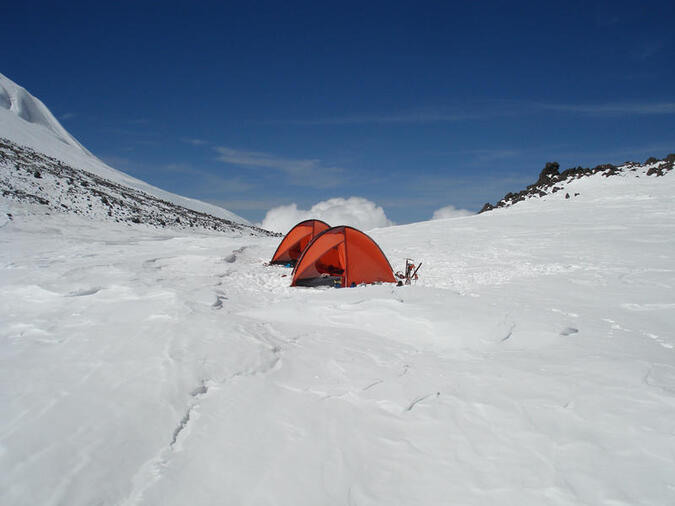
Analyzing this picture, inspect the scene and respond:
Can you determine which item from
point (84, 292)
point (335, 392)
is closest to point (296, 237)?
point (84, 292)

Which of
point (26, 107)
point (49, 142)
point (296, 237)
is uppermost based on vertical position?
point (26, 107)

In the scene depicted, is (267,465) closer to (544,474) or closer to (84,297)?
(544,474)

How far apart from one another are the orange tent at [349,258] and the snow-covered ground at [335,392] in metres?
0.98

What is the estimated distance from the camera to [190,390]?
Answer: 14.4ft

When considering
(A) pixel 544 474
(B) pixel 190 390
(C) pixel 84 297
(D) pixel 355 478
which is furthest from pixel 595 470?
(C) pixel 84 297

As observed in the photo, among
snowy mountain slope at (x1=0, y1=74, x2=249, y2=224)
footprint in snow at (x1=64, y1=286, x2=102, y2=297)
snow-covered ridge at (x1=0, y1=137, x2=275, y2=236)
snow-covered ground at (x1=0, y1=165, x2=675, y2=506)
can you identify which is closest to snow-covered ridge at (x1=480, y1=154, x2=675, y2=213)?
snow-covered ground at (x1=0, y1=165, x2=675, y2=506)

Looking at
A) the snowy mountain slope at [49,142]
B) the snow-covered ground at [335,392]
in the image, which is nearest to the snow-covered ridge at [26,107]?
the snowy mountain slope at [49,142]

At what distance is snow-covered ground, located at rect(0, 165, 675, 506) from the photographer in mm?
3039

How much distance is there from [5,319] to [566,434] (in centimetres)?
821

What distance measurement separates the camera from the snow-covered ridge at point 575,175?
98.8 feet

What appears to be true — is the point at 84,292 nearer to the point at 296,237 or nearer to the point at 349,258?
the point at 349,258

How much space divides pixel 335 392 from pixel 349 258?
6.74 meters

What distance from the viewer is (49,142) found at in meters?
51.6

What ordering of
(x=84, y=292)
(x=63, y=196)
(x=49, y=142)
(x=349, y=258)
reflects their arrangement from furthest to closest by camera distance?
1. (x=49, y=142)
2. (x=63, y=196)
3. (x=349, y=258)
4. (x=84, y=292)
